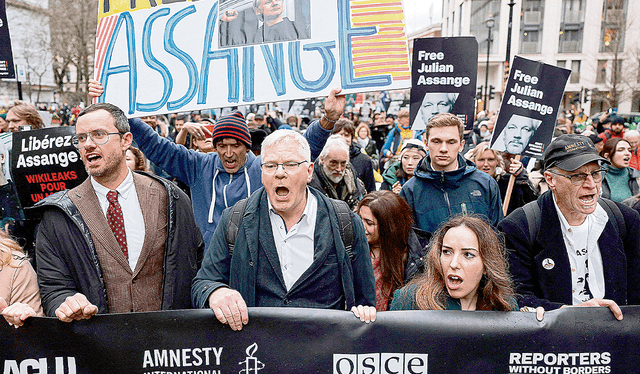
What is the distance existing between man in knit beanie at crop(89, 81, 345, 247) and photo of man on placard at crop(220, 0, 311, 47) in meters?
0.63

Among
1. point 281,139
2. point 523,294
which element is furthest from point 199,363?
point 523,294

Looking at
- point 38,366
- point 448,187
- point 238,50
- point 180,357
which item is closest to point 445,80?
point 448,187

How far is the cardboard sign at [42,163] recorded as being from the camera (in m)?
4.04

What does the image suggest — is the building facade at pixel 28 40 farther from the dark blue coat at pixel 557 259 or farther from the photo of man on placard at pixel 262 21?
the dark blue coat at pixel 557 259

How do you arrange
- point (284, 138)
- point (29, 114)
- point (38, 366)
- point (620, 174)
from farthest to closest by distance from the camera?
point (620, 174)
point (29, 114)
point (284, 138)
point (38, 366)

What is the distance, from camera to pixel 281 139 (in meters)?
2.35

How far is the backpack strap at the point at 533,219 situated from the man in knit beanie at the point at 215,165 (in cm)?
159

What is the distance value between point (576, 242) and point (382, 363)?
128 centimetres

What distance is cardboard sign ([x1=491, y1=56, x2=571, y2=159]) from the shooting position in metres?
5.17

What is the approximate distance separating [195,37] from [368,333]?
2546 millimetres

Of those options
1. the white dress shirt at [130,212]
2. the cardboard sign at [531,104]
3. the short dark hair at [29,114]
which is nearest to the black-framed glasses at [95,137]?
the white dress shirt at [130,212]

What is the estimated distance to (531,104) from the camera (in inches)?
204

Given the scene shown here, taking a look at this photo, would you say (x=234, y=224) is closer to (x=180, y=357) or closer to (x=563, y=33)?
(x=180, y=357)

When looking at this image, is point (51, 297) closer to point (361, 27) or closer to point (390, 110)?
point (361, 27)
